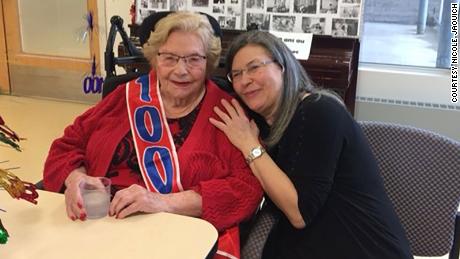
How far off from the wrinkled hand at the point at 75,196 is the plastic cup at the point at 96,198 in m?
0.01

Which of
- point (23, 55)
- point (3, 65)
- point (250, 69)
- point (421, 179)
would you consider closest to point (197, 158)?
point (250, 69)

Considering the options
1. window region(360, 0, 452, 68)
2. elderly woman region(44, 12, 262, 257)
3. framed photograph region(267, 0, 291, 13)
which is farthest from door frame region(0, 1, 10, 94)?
elderly woman region(44, 12, 262, 257)

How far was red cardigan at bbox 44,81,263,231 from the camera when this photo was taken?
5.17 ft

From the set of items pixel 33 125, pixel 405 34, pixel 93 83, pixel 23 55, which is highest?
pixel 405 34

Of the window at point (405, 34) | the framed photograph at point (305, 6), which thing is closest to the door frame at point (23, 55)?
the framed photograph at point (305, 6)

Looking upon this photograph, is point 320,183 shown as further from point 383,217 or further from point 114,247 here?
point 114,247

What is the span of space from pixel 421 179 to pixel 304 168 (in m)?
0.42

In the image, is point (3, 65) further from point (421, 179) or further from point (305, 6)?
point (421, 179)

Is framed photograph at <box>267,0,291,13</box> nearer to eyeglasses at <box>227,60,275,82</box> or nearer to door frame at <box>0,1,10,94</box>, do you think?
eyeglasses at <box>227,60,275,82</box>

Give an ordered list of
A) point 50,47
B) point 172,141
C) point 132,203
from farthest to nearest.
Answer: point 50,47, point 172,141, point 132,203

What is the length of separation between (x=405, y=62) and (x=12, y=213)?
138 inches

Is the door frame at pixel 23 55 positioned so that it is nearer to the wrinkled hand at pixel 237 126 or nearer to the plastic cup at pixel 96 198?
the wrinkled hand at pixel 237 126

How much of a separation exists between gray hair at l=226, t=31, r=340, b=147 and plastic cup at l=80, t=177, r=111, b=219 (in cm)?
51

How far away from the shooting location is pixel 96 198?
4.57 feet
